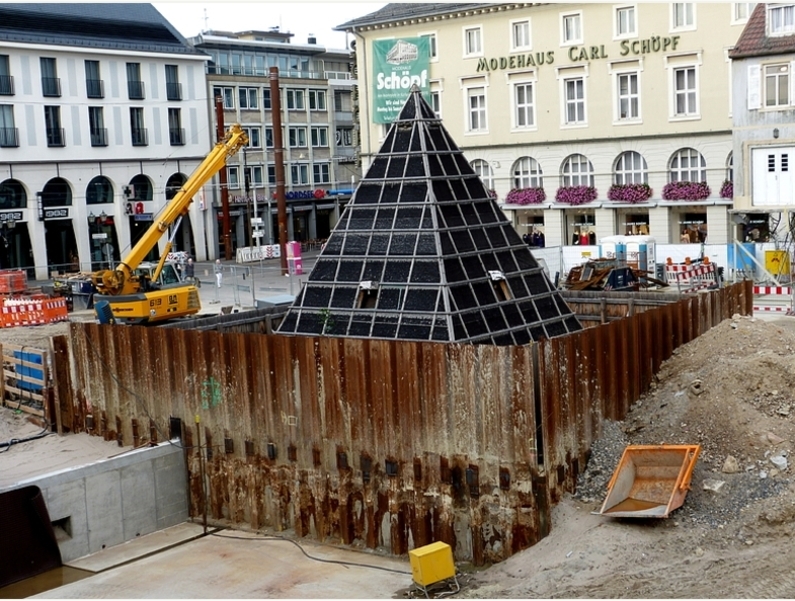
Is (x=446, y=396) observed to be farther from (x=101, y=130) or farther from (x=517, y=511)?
(x=101, y=130)

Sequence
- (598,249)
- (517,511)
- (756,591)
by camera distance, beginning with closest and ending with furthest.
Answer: (756,591), (517,511), (598,249)

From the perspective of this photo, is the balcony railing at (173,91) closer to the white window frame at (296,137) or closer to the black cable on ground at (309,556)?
the white window frame at (296,137)

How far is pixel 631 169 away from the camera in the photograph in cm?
6019

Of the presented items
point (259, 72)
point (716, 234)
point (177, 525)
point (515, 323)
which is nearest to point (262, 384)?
point (177, 525)

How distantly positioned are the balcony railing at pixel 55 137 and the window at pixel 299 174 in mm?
22849

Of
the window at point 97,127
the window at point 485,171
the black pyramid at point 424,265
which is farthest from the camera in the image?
the window at point 97,127

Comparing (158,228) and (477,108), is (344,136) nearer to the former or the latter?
(477,108)

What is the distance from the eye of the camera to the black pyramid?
22.6 m

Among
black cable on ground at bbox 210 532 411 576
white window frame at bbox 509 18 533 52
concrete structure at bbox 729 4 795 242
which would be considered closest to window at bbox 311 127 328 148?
white window frame at bbox 509 18 533 52

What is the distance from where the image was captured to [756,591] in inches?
564

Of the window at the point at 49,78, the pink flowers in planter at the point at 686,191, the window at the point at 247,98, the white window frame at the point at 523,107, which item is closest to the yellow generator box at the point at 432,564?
the pink flowers in planter at the point at 686,191

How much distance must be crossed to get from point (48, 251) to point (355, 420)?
56.3 metres

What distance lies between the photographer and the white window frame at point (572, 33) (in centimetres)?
6050

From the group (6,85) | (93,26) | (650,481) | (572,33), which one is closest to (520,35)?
(572,33)
